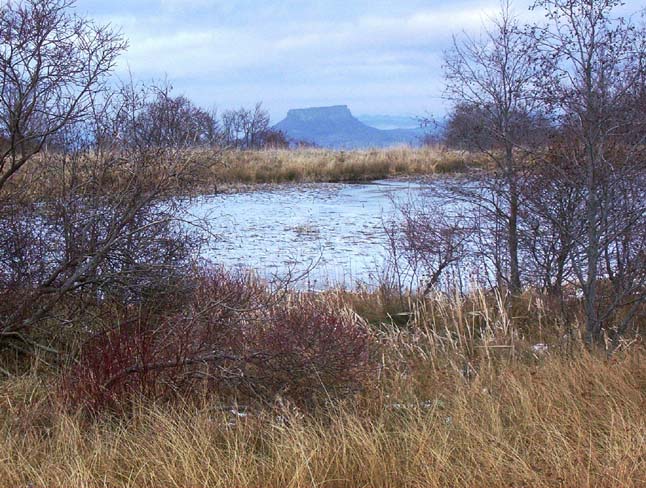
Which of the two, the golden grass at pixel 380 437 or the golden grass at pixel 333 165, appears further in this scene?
the golden grass at pixel 333 165

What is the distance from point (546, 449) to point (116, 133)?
15.5 ft

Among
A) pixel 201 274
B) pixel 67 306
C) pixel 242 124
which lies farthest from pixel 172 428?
pixel 242 124

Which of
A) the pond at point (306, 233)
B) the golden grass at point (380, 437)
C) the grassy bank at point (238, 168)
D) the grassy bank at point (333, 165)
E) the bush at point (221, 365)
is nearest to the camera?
the golden grass at point (380, 437)

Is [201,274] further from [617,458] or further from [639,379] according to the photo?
[617,458]

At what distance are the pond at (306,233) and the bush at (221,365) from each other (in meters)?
1.41

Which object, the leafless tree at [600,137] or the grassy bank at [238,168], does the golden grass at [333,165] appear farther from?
the leafless tree at [600,137]

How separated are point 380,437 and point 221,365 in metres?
1.35

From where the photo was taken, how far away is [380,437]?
3.98 m

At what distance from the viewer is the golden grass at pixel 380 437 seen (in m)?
3.41

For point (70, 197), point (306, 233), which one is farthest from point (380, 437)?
point (306, 233)

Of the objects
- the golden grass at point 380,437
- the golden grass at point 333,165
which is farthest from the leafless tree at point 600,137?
the golden grass at point 333,165

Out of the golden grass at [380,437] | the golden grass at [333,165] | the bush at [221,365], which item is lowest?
the golden grass at [380,437]

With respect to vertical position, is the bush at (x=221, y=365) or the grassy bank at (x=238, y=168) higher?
the grassy bank at (x=238, y=168)

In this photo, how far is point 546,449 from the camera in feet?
11.7
